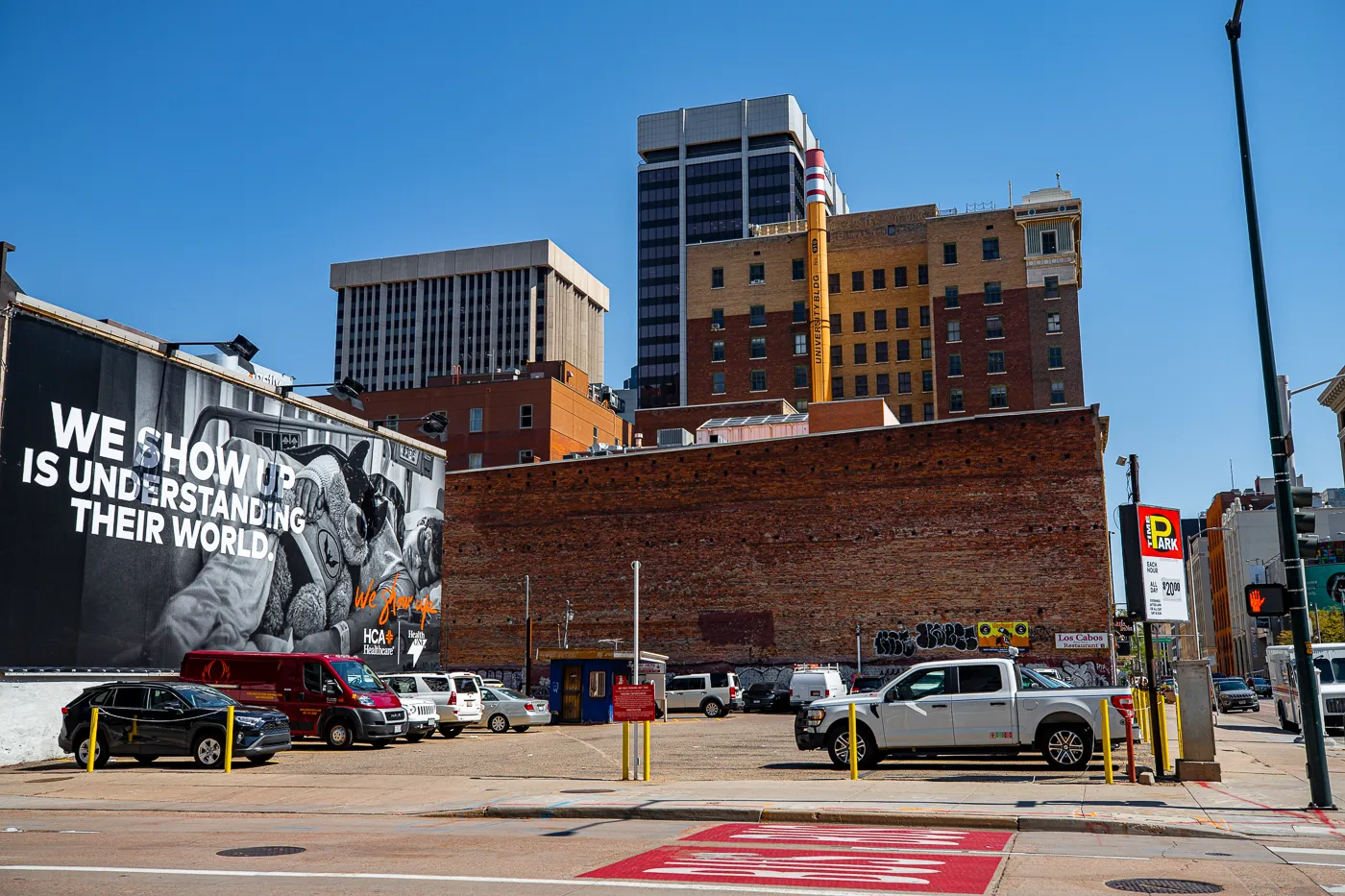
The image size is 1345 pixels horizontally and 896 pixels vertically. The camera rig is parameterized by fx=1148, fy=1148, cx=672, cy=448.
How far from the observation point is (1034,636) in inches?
1868

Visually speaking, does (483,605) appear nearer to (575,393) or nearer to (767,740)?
(767,740)

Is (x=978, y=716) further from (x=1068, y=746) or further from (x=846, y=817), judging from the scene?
(x=846, y=817)

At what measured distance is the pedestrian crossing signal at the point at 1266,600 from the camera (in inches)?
607

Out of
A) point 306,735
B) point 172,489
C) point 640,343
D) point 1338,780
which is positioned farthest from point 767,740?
point 640,343

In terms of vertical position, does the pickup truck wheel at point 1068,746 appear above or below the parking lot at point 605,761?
above

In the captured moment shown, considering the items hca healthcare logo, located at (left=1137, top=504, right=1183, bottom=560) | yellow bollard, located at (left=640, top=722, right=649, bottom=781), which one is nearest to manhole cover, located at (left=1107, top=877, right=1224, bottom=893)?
hca healthcare logo, located at (left=1137, top=504, right=1183, bottom=560)

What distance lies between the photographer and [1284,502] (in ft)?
50.2

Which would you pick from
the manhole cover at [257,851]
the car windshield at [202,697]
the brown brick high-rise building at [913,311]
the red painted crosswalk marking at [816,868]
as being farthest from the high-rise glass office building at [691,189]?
the red painted crosswalk marking at [816,868]

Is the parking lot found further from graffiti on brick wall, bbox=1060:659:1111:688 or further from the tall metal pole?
graffiti on brick wall, bbox=1060:659:1111:688

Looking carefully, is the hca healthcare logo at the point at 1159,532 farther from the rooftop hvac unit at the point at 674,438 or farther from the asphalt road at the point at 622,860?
the rooftop hvac unit at the point at 674,438

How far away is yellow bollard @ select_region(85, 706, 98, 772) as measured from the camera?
22.3 metres

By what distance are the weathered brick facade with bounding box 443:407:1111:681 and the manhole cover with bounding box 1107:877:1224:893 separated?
3847 centimetres

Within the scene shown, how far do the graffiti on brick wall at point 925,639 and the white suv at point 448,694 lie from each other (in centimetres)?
2123

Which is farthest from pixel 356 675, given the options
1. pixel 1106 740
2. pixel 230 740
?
pixel 1106 740
